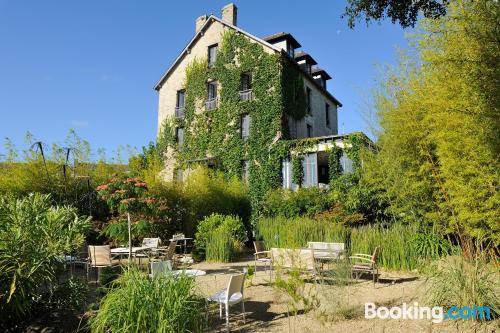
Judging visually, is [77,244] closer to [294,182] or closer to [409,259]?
[409,259]

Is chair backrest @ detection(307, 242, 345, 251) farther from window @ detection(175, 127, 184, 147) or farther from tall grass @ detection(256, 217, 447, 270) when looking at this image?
window @ detection(175, 127, 184, 147)

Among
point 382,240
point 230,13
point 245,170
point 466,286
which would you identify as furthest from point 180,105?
point 466,286

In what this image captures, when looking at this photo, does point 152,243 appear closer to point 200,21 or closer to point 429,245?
point 429,245

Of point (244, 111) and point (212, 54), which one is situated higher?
point (212, 54)

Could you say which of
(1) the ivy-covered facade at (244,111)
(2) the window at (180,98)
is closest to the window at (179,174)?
(1) the ivy-covered facade at (244,111)

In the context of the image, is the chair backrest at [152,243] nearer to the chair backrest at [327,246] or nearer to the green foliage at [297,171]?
the chair backrest at [327,246]

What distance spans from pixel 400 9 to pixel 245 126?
12.0 meters

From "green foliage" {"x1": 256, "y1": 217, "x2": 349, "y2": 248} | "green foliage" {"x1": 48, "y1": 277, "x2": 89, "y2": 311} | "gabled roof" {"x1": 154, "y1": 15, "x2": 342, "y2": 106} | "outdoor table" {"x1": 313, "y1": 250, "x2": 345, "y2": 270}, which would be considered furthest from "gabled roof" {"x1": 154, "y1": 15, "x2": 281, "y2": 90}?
"green foliage" {"x1": 48, "y1": 277, "x2": 89, "y2": 311}

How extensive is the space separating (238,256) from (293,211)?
3.64 meters

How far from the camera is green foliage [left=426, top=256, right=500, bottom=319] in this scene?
4391mm

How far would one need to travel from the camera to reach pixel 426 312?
4.73 metres

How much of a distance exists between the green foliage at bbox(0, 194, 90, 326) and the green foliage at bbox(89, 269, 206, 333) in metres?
0.87

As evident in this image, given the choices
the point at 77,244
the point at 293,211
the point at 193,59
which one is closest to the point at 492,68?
the point at 77,244

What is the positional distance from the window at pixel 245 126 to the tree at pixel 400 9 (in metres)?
11.4
